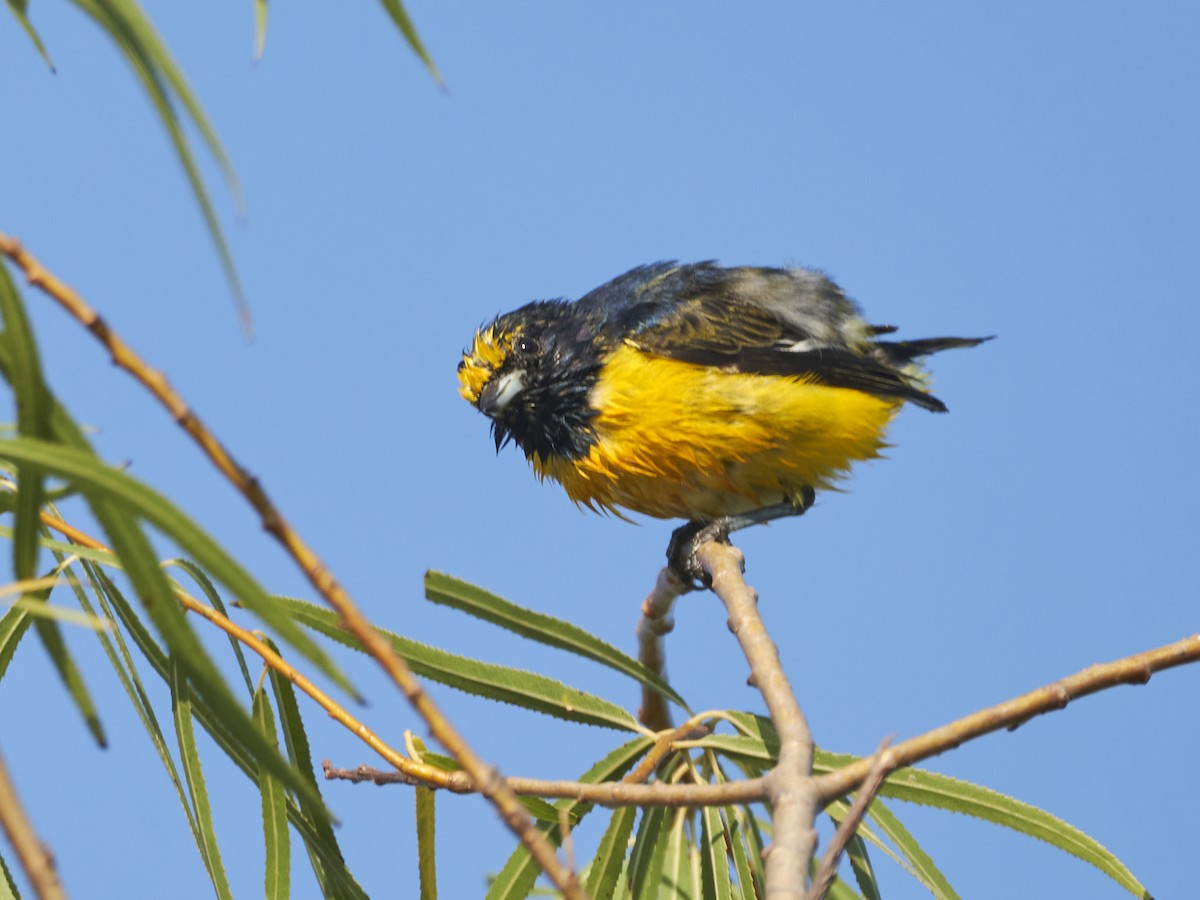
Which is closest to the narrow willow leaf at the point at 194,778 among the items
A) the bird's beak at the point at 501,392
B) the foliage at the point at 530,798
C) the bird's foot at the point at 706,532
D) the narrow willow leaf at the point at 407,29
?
the foliage at the point at 530,798

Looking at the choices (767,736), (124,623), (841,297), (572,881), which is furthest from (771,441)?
(572,881)

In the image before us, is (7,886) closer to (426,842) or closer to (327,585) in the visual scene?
(426,842)

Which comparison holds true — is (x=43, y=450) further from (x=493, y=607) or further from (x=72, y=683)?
(x=493, y=607)

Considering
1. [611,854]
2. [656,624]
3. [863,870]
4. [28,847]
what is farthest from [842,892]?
[28,847]

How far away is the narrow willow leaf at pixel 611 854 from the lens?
9.66 feet

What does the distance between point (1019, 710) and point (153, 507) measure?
3.66ft

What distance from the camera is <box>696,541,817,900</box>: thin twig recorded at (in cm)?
148

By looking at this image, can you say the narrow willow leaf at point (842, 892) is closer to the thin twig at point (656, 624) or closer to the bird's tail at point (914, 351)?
the thin twig at point (656, 624)

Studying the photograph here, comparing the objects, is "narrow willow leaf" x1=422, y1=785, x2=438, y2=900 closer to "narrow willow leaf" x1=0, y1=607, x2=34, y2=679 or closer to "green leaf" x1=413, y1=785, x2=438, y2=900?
"green leaf" x1=413, y1=785, x2=438, y2=900

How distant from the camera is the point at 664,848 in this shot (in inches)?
124

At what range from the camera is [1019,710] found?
179 cm

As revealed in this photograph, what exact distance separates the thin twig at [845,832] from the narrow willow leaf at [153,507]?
0.60 meters

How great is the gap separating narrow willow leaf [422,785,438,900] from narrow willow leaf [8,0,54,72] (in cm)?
146

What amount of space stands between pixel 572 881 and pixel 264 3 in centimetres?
117
